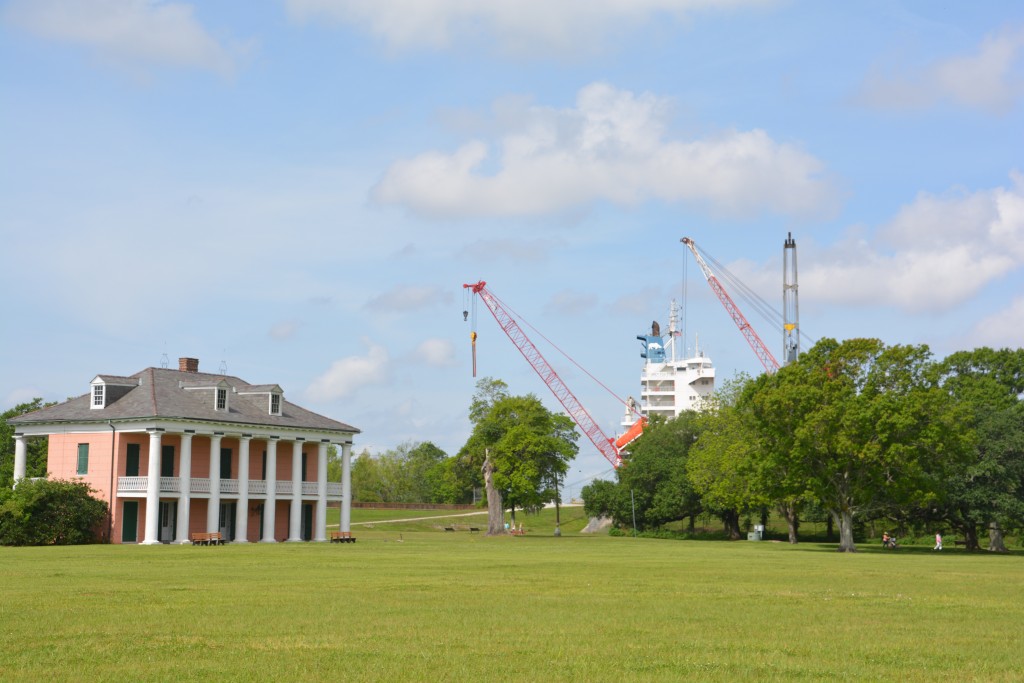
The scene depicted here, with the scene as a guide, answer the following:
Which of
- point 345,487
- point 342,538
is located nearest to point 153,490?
point 342,538

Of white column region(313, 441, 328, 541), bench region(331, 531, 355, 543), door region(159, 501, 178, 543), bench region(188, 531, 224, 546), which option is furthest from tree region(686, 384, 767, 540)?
door region(159, 501, 178, 543)

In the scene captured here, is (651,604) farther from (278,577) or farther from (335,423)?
(335,423)

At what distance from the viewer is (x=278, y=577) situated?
3425 cm

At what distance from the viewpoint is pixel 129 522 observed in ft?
234

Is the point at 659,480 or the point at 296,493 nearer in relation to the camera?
the point at 296,493

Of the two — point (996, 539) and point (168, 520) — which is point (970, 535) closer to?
point (996, 539)

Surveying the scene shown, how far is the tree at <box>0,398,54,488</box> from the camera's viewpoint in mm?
76312

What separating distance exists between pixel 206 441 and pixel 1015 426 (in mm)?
49475

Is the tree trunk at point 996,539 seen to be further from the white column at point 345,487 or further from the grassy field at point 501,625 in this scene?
the white column at point 345,487

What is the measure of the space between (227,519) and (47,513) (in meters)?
13.6

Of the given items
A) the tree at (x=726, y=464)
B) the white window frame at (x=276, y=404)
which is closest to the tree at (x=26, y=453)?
the white window frame at (x=276, y=404)

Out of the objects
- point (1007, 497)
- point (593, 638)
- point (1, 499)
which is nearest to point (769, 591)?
point (593, 638)

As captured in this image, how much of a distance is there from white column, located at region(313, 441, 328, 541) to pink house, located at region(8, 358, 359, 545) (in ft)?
0.23

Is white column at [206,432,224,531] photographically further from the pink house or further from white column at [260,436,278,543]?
white column at [260,436,278,543]
